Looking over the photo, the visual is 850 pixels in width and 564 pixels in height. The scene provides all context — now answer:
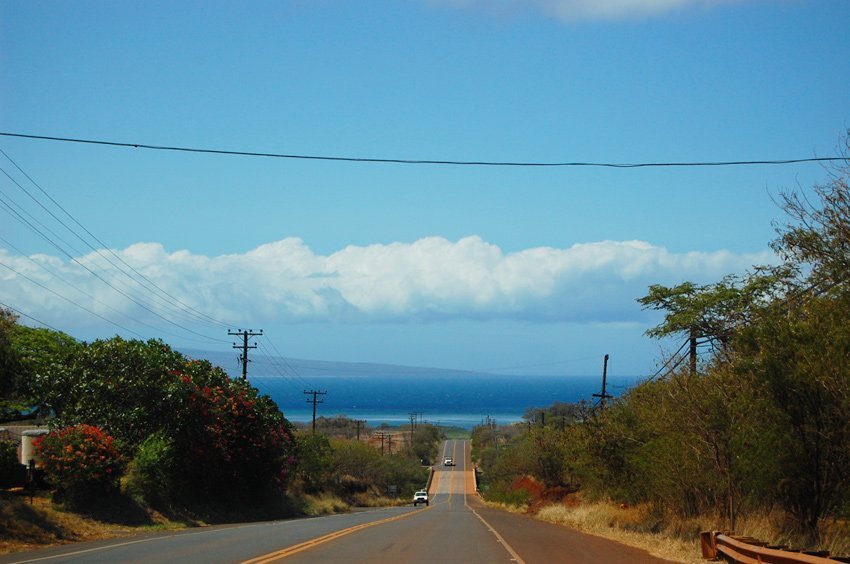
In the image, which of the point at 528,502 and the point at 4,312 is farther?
the point at 528,502

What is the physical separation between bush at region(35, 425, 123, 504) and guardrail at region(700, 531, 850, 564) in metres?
21.3

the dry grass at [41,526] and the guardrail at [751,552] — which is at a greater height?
the guardrail at [751,552]

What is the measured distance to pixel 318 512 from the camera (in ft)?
218

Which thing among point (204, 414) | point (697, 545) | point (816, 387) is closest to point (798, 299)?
point (816, 387)

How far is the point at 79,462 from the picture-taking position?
31.7 meters

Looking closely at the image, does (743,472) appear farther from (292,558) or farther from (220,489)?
(220,489)

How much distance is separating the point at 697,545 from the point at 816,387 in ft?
19.4

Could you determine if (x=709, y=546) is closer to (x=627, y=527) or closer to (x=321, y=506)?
(x=627, y=527)

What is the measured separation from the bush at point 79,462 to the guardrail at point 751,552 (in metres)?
21.3

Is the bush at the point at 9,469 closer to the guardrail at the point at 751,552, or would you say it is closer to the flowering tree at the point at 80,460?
the flowering tree at the point at 80,460

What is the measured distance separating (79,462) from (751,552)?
23.4 meters

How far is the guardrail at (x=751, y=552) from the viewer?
14289 millimetres

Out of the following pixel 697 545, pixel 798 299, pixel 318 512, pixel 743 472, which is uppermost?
pixel 798 299

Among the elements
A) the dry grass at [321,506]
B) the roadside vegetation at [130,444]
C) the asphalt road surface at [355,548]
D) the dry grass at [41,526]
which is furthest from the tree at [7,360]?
the dry grass at [321,506]
